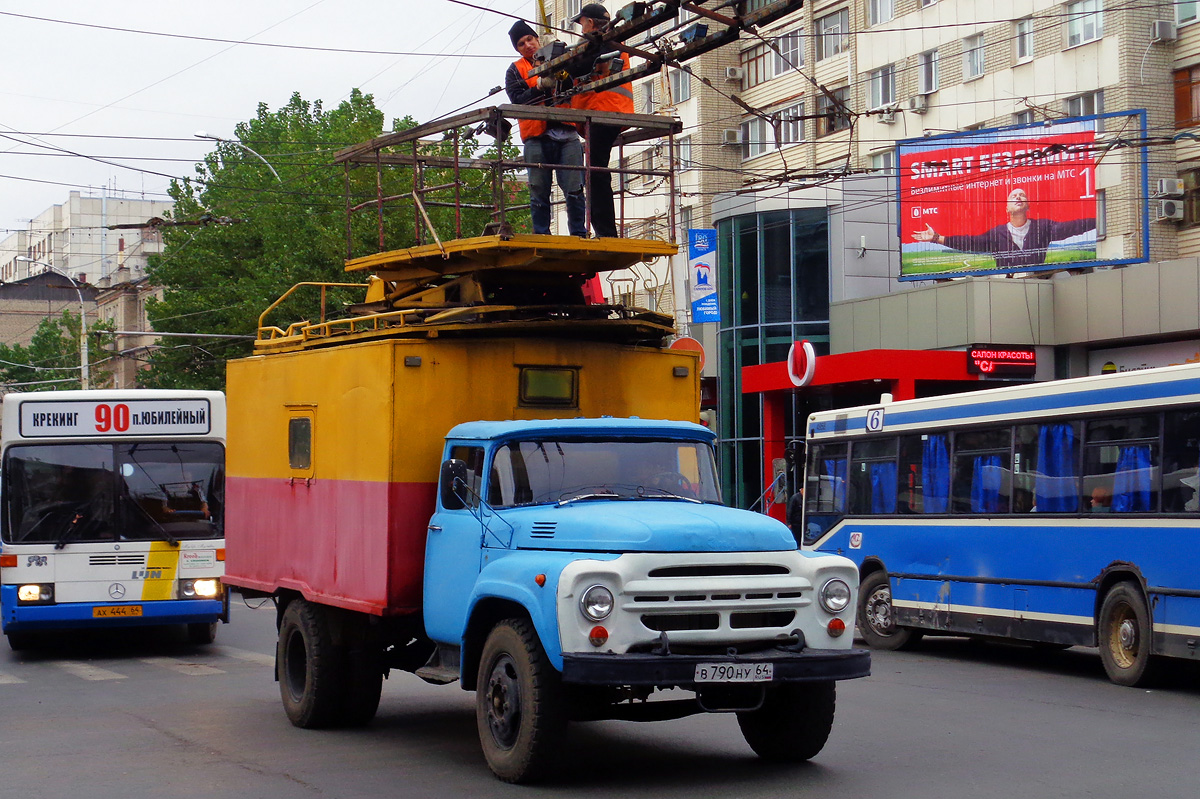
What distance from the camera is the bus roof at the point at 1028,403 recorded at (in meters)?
13.5

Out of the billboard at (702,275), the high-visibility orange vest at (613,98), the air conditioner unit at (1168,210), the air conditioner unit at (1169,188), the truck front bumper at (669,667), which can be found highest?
the air conditioner unit at (1169,188)

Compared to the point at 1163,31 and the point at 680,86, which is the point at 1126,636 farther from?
the point at 680,86

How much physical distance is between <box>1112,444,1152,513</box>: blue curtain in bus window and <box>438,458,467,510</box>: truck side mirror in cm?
720

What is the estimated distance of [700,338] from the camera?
139 feet

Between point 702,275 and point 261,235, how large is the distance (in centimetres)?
1994

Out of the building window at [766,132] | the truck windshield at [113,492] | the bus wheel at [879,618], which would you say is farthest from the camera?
the building window at [766,132]

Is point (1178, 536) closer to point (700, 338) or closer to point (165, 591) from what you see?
point (165, 591)

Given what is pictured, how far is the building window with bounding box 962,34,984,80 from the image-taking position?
37156 millimetres

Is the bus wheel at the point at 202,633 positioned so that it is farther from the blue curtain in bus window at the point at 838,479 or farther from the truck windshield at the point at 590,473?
the truck windshield at the point at 590,473

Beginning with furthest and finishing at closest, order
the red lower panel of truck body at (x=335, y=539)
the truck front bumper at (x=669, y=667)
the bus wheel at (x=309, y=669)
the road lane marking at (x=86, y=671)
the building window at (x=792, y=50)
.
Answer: the building window at (x=792, y=50) < the road lane marking at (x=86, y=671) < the bus wheel at (x=309, y=669) < the red lower panel of truck body at (x=335, y=539) < the truck front bumper at (x=669, y=667)

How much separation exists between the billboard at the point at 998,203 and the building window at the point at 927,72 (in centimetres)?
523

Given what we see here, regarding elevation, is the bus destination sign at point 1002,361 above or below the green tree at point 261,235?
below

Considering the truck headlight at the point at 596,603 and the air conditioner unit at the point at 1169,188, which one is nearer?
the truck headlight at the point at 596,603

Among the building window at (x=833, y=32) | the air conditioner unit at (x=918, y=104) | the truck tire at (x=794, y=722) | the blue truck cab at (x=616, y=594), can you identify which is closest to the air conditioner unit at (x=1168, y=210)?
the air conditioner unit at (x=918, y=104)
